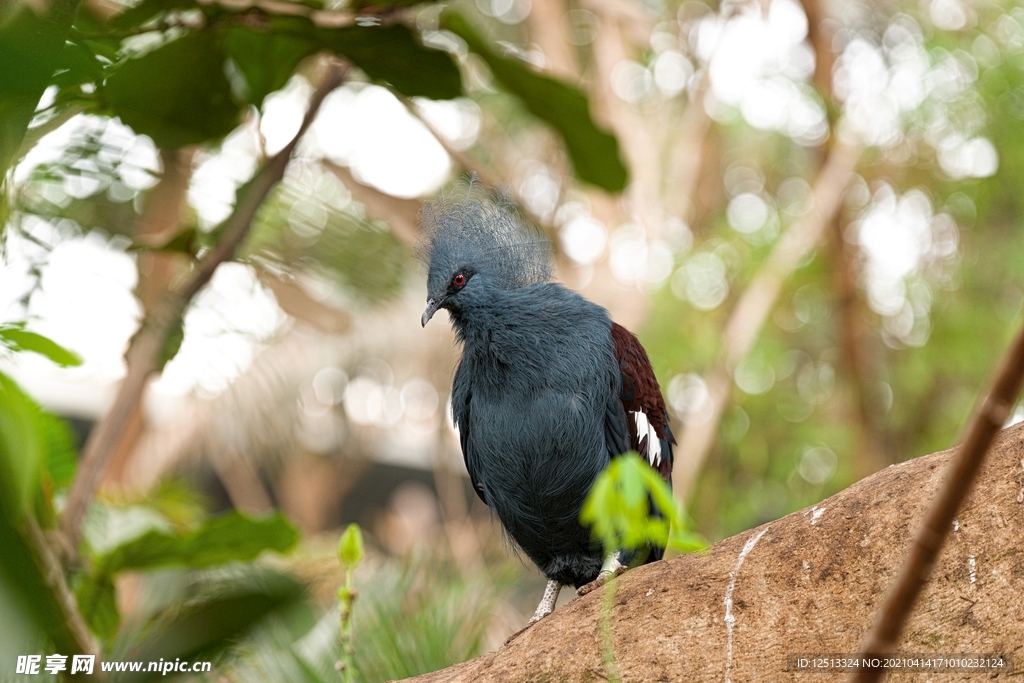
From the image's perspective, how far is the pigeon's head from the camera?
2338 millimetres

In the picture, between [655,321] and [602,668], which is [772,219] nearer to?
[655,321]

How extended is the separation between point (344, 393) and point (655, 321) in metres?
4.71

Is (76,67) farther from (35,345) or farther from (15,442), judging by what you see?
(15,442)

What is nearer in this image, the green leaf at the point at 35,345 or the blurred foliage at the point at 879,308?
the green leaf at the point at 35,345

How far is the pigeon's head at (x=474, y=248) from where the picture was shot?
2338 millimetres

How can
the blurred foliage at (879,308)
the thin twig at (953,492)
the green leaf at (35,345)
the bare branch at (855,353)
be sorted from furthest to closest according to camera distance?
1. the bare branch at (855,353)
2. the blurred foliage at (879,308)
3. the green leaf at (35,345)
4. the thin twig at (953,492)

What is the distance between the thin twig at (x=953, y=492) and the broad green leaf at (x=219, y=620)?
1.28 m

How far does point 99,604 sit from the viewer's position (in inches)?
87.3

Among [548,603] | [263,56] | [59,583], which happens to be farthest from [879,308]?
[59,583]

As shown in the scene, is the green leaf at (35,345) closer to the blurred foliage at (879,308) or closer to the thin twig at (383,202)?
the thin twig at (383,202)

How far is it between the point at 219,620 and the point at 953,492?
4.84 ft

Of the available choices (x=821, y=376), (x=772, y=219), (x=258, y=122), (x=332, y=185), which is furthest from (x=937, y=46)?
(x=258, y=122)

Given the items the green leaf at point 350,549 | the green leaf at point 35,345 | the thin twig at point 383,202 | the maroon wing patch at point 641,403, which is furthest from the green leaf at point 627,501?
the thin twig at point 383,202

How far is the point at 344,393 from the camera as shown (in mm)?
9570
